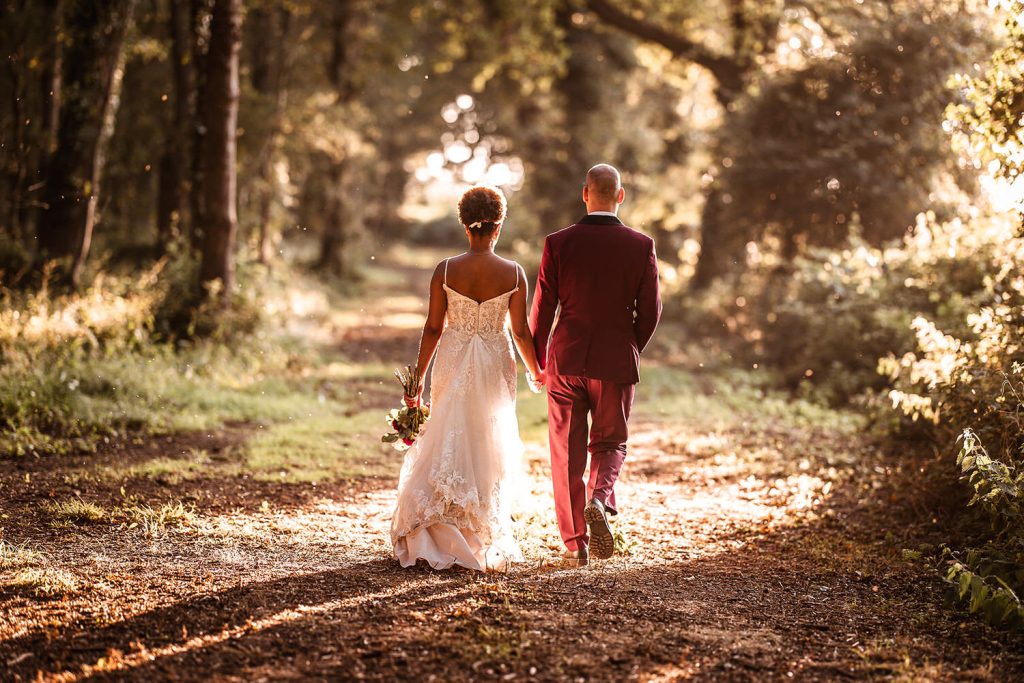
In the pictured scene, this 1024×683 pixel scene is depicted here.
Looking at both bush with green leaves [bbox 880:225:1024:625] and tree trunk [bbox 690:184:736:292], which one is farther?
tree trunk [bbox 690:184:736:292]

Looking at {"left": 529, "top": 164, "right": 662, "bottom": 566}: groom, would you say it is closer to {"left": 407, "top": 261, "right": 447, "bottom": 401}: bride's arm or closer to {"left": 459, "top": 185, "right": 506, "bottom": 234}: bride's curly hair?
{"left": 459, "top": 185, "right": 506, "bottom": 234}: bride's curly hair

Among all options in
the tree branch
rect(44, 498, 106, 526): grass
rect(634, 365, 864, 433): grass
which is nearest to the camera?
rect(44, 498, 106, 526): grass

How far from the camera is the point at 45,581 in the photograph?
16.2ft

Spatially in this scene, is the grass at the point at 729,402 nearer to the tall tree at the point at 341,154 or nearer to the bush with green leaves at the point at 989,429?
the bush with green leaves at the point at 989,429

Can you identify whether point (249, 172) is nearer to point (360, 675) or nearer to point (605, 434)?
point (605, 434)

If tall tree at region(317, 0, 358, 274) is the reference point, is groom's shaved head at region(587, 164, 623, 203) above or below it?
below

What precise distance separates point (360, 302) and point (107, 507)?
1870cm

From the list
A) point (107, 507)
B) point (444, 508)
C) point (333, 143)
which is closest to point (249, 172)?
point (333, 143)

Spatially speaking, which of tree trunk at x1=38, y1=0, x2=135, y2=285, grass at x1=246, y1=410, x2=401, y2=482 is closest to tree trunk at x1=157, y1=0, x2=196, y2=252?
tree trunk at x1=38, y1=0, x2=135, y2=285

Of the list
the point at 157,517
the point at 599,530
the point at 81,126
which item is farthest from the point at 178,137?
the point at 599,530

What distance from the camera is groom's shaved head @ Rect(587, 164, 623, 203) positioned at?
5.71 meters

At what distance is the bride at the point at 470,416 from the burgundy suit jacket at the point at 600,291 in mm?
287

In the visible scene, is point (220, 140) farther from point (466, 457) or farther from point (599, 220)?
point (466, 457)

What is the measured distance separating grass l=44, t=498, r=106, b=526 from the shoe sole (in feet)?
11.1
